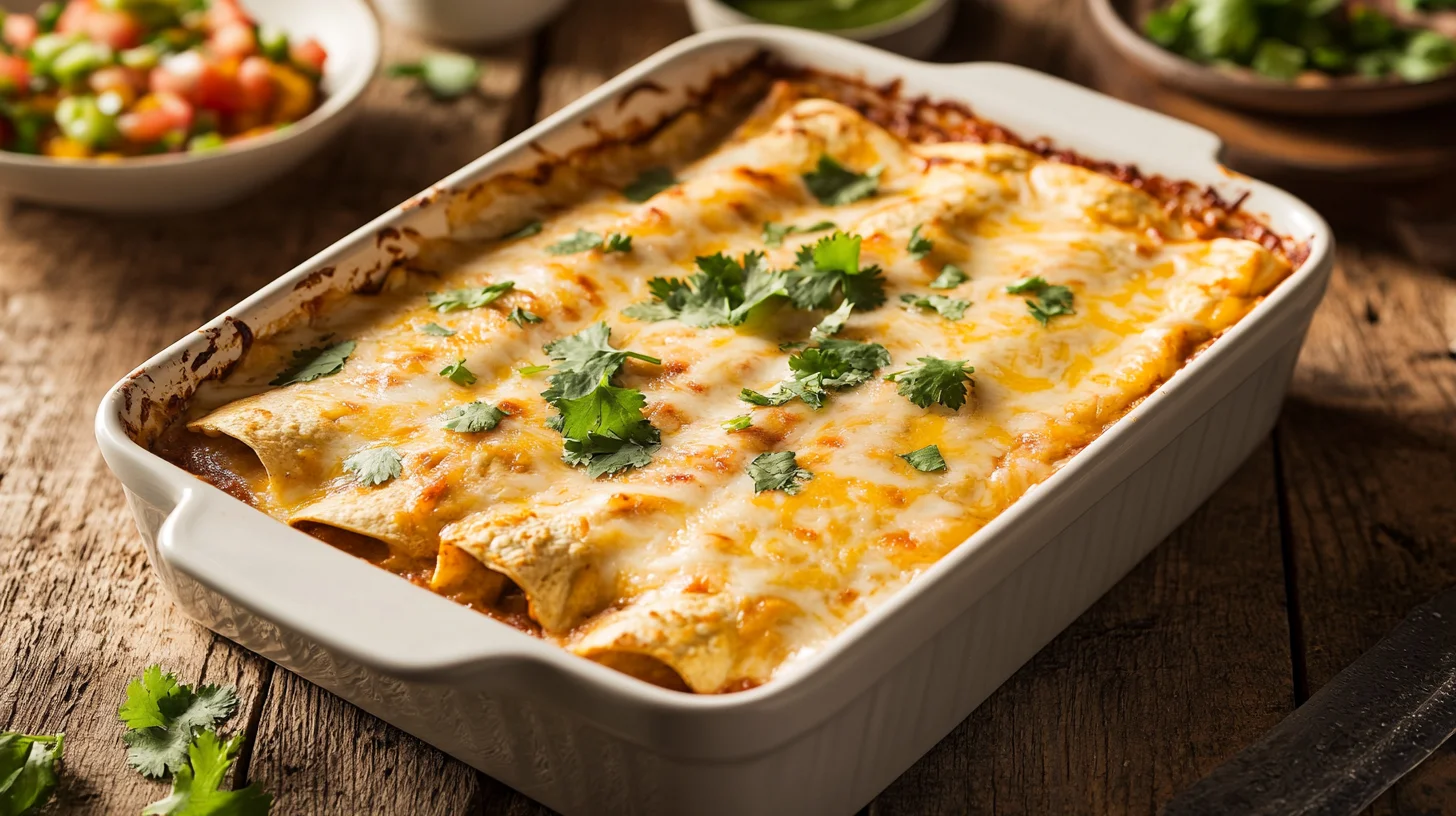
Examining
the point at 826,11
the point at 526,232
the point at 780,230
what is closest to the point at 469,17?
the point at 826,11

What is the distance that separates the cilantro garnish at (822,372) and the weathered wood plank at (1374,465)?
850mm

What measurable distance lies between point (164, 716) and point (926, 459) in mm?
1179

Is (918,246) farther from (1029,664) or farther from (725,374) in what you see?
(1029,664)

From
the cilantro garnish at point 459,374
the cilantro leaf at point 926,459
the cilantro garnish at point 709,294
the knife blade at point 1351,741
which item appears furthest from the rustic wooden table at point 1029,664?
the cilantro garnish at point 709,294

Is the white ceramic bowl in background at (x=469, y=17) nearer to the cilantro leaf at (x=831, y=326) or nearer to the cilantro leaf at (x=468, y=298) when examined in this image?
the cilantro leaf at (x=468, y=298)

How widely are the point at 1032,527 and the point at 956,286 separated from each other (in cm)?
71

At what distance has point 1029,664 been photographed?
7.75 feet

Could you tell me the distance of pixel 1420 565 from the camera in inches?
102

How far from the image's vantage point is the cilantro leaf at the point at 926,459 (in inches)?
85.2

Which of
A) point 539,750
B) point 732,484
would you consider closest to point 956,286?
point 732,484

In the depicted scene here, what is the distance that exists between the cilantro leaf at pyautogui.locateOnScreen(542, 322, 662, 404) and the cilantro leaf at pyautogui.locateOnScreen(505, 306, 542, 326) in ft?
0.18

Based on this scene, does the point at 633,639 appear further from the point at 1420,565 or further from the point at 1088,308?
the point at 1420,565

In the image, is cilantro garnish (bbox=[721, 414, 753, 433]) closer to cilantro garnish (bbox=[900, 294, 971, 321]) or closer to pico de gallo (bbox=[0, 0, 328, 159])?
cilantro garnish (bbox=[900, 294, 971, 321])

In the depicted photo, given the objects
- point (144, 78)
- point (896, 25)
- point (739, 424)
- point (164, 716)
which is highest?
point (739, 424)
